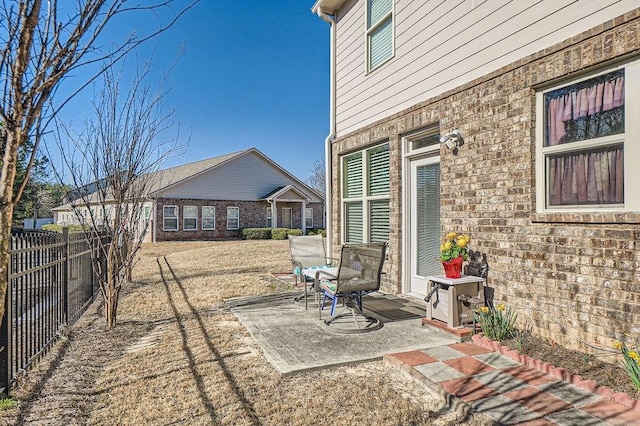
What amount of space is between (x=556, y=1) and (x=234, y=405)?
14.7ft

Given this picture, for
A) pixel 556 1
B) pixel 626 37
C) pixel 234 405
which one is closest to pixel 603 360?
pixel 626 37

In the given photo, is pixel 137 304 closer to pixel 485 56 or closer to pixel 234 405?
pixel 234 405

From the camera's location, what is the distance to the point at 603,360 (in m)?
3.29

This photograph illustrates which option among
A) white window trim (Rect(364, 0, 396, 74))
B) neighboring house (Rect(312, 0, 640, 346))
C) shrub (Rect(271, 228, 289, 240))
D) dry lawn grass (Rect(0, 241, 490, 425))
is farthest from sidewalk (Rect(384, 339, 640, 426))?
shrub (Rect(271, 228, 289, 240))

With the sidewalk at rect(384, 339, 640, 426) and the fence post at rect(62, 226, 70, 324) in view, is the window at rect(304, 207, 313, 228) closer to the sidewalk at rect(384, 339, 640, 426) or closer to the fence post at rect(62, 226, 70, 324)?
the fence post at rect(62, 226, 70, 324)

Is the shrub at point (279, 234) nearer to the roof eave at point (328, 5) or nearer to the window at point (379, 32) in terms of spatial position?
the roof eave at point (328, 5)

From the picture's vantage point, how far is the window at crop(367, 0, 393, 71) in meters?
6.44

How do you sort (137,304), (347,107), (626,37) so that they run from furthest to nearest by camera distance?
1. (347,107)
2. (137,304)
3. (626,37)

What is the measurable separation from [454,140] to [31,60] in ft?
13.8

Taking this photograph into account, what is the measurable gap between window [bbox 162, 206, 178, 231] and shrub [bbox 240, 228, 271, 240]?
3978 mm

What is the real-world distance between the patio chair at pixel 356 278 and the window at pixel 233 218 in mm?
21160

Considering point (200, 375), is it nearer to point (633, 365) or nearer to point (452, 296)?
point (452, 296)

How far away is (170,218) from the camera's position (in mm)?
23500

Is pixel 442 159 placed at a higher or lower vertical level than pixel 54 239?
higher
